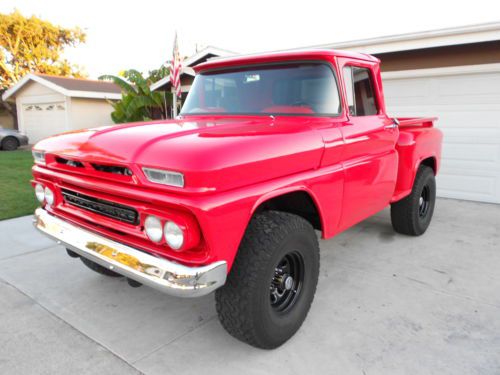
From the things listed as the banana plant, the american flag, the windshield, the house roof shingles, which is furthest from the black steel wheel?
the house roof shingles

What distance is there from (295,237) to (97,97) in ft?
57.3

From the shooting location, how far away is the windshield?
10.1 feet

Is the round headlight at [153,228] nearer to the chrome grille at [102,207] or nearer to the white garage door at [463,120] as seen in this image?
the chrome grille at [102,207]

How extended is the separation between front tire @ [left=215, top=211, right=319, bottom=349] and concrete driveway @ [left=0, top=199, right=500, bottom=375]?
0.68 feet

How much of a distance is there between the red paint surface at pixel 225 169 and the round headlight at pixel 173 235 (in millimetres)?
41

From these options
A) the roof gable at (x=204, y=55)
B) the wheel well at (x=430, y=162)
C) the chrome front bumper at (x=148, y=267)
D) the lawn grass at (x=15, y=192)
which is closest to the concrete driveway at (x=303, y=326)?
the chrome front bumper at (x=148, y=267)

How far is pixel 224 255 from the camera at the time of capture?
2.10 metres

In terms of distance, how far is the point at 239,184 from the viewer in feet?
7.04

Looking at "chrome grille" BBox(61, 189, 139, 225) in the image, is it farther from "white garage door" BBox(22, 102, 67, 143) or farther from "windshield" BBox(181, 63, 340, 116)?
"white garage door" BBox(22, 102, 67, 143)

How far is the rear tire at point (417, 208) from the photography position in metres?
4.56

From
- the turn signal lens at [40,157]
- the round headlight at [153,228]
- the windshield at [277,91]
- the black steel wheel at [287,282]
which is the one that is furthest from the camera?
the windshield at [277,91]

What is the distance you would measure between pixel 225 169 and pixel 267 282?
767 mm

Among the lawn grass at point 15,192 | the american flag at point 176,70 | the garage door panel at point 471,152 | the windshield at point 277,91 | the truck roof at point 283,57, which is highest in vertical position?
the american flag at point 176,70

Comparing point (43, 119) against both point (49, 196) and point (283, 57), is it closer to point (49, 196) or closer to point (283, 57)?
point (49, 196)
